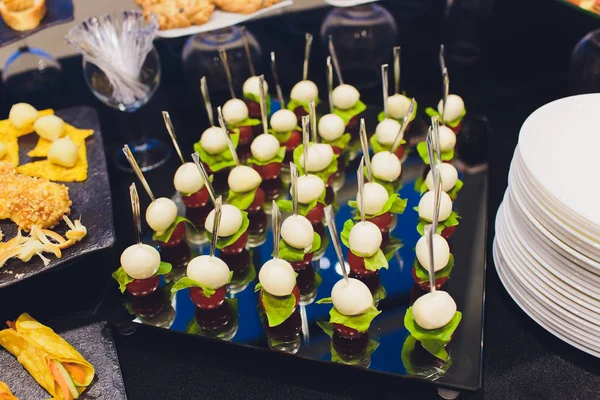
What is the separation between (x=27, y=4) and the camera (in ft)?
6.20

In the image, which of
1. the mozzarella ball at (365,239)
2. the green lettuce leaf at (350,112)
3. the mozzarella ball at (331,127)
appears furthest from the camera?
the green lettuce leaf at (350,112)

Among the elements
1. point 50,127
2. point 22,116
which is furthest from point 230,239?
point 22,116

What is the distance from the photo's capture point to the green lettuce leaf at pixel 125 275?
51.1 inches

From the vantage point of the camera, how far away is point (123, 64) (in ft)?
5.73

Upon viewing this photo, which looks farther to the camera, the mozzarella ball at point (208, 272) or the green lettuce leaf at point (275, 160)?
→ the green lettuce leaf at point (275, 160)

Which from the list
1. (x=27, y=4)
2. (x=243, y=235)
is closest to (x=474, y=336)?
(x=243, y=235)

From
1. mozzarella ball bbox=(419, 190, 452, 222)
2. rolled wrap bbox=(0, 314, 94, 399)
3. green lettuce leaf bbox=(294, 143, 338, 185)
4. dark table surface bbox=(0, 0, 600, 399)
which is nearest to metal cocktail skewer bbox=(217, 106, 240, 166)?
green lettuce leaf bbox=(294, 143, 338, 185)

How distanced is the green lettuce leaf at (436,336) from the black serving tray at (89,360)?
1.89 feet

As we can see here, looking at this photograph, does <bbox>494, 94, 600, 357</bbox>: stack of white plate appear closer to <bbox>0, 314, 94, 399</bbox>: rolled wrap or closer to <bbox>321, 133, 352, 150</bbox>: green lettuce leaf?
<bbox>321, 133, 352, 150</bbox>: green lettuce leaf

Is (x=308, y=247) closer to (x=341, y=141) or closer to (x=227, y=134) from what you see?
(x=227, y=134)

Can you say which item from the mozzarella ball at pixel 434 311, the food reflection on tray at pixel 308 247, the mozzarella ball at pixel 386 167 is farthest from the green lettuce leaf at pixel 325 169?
the mozzarella ball at pixel 434 311

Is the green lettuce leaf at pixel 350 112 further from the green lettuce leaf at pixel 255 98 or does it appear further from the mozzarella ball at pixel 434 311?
the mozzarella ball at pixel 434 311

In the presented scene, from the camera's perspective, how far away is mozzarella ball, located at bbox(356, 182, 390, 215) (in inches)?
55.4

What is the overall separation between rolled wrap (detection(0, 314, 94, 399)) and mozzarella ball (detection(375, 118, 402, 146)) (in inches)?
36.6
